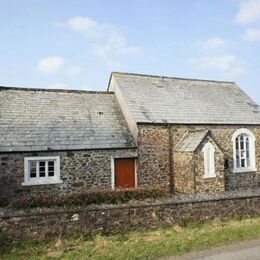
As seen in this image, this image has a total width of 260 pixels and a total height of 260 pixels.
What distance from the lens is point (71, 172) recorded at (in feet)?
51.9

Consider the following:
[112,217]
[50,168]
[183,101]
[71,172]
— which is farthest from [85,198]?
[183,101]

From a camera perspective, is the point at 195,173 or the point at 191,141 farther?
the point at 191,141

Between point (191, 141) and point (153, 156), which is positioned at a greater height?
point (191, 141)

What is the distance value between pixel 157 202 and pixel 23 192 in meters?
7.35

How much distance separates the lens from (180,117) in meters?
18.7

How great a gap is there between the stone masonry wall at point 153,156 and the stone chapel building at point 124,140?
0.06m

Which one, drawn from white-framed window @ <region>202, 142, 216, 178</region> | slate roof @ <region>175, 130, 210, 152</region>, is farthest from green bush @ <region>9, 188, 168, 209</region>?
A: white-framed window @ <region>202, 142, 216, 178</region>

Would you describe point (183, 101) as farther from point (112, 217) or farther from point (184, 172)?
point (112, 217)

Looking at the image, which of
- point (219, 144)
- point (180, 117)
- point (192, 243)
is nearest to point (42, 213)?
point (192, 243)

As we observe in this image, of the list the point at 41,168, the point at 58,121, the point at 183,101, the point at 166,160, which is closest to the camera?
the point at 41,168

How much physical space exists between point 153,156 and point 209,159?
10.5 ft

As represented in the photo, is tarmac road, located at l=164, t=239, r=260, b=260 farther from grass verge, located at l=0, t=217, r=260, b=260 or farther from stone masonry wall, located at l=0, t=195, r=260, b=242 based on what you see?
stone masonry wall, located at l=0, t=195, r=260, b=242

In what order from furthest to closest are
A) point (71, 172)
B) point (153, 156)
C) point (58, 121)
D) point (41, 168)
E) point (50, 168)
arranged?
point (153, 156)
point (58, 121)
point (71, 172)
point (50, 168)
point (41, 168)

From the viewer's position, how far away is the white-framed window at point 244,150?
65.4 feet
